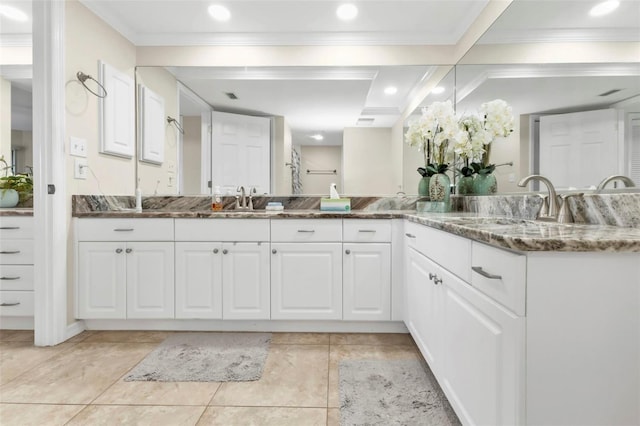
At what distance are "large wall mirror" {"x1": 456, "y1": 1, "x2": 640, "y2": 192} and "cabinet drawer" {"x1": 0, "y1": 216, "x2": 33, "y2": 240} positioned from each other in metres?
3.13

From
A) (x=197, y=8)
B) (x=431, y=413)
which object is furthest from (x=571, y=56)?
(x=197, y=8)

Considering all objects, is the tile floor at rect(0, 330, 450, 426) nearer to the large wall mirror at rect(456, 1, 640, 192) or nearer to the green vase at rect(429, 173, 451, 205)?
the green vase at rect(429, 173, 451, 205)

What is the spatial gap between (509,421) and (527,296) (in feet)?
1.12

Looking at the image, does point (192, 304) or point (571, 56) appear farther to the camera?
point (192, 304)

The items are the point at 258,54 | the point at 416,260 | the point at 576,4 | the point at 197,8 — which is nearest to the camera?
the point at 576,4

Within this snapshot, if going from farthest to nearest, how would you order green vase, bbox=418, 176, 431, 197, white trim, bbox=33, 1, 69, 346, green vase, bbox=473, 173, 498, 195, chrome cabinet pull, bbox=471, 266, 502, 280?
green vase, bbox=418, 176, 431, 197 < green vase, bbox=473, 173, 498, 195 < white trim, bbox=33, 1, 69, 346 < chrome cabinet pull, bbox=471, 266, 502, 280

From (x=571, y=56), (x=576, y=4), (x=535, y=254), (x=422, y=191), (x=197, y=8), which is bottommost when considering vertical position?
(x=535, y=254)

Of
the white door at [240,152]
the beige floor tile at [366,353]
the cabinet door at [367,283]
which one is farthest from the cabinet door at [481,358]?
the white door at [240,152]

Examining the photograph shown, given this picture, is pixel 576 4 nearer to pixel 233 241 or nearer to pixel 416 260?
pixel 416 260

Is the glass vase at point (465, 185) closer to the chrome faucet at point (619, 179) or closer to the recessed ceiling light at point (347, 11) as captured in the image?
the chrome faucet at point (619, 179)

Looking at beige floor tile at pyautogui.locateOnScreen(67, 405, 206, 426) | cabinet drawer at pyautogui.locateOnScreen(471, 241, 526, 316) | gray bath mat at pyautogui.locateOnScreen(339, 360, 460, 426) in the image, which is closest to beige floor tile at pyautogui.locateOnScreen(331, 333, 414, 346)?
gray bath mat at pyautogui.locateOnScreen(339, 360, 460, 426)

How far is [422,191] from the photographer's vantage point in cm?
264

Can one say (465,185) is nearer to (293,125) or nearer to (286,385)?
(293,125)

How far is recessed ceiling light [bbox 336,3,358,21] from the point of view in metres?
2.42
